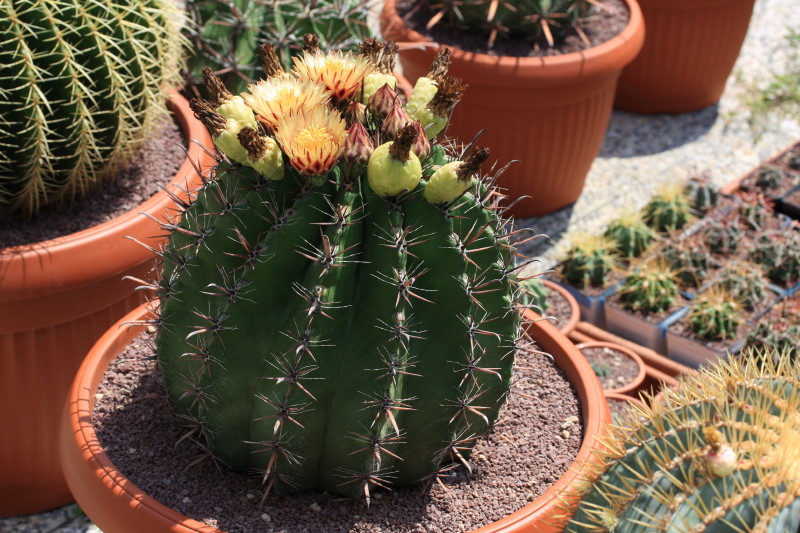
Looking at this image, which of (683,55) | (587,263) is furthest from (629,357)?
(683,55)

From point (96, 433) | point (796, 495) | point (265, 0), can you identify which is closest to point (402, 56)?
point (265, 0)

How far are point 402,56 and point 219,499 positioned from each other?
256 cm

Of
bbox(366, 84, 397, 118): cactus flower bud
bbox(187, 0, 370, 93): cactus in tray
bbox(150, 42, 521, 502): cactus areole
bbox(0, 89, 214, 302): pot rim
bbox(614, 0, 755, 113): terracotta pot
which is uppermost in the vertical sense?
bbox(366, 84, 397, 118): cactus flower bud

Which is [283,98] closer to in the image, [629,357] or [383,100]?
[383,100]

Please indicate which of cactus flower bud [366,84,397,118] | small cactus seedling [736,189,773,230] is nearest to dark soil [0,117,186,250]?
cactus flower bud [366,84,397,118]

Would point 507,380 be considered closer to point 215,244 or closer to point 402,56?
point 215,244

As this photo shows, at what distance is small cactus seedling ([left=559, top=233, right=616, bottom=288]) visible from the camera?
12.3 feet

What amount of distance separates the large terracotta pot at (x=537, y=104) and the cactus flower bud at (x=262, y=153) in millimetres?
2176

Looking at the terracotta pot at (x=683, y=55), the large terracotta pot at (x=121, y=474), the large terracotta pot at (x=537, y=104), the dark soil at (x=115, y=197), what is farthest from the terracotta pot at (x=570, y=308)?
the terracotta pot at (x=683, y=55)

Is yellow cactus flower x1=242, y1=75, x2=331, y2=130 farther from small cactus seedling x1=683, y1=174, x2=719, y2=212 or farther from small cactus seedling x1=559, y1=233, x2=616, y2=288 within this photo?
small cactus seedling x1=683, y1=174, x2=719, y2=212

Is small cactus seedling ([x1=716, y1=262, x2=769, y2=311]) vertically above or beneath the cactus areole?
beneath

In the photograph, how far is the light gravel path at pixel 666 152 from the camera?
172 inches

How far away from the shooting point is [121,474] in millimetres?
1939

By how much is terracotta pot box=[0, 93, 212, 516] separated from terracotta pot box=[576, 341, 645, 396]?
55.3 inches
